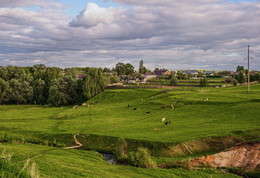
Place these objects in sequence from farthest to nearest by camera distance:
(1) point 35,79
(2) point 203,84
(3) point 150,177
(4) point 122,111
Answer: (1) point 35,79 → (2) point 203,84 → (4) point 122,111 → (3) point 150,177

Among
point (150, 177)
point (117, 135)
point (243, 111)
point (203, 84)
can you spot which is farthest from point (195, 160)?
point (203, 84)

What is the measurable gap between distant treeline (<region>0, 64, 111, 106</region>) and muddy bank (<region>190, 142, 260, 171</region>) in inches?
3148

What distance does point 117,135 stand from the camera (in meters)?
45.2

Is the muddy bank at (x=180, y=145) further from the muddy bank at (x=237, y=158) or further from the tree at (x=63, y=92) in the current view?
the tree at (x=63, y=92)

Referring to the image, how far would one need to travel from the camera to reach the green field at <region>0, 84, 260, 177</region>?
2943cm

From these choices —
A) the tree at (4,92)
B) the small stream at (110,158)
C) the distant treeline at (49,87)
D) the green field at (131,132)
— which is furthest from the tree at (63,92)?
the small stream at (110,158)

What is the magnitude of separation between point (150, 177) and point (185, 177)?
418cm

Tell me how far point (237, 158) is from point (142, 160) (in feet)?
44.5

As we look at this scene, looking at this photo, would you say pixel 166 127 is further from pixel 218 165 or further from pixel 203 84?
pixel 203 84

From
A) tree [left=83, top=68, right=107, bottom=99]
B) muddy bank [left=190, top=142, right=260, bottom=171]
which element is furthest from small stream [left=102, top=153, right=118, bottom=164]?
tree [left=83, top=68, right=107, bottom=99]

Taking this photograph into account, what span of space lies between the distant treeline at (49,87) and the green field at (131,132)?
39855 mm

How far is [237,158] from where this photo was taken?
34.4m

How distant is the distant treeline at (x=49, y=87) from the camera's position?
112 m

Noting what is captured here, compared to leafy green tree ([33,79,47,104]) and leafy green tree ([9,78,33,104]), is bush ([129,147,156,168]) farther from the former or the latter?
leafy green tree ([9,78,33,104])
